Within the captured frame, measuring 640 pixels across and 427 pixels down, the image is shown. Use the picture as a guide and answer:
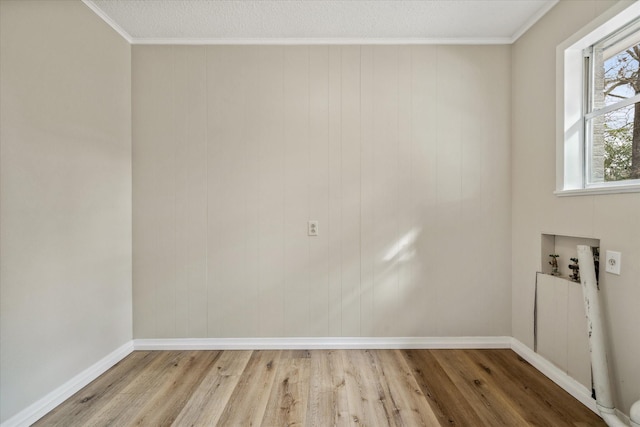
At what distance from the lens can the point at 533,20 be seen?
218 centimetres

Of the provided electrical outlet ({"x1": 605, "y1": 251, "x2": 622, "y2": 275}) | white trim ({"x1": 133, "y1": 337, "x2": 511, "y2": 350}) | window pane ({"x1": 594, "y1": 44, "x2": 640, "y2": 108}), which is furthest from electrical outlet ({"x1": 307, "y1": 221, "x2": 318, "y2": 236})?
window pane ({"x1": 594, "y1": 44, "x2": 640, "y2": 108})

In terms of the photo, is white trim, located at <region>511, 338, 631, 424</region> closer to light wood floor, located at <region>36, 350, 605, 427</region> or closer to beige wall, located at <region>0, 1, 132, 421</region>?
light wood floor, located at <region>36, 350, 605, 427</region>

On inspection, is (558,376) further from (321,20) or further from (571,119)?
(321,20)

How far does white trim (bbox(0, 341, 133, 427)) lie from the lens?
1.59 meters

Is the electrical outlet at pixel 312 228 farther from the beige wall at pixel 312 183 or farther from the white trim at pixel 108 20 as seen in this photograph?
the white trim at pixel 108 20

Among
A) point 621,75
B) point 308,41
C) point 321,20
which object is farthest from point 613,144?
point 308,41

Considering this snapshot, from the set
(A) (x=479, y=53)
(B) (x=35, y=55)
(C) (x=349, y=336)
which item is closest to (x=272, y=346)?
(C) (x=349, y=336)

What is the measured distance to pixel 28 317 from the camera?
161cm

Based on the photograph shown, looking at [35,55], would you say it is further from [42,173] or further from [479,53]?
[479,53]

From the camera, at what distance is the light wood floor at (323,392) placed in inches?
64.6

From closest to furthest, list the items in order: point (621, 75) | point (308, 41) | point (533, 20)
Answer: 1. point (621, 75)
2. point (533, 20)
3. point (308, 41)

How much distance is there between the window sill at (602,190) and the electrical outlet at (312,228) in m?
1.69

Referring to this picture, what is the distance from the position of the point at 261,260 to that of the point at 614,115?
2.53 meters

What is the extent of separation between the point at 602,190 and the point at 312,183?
183 cm
